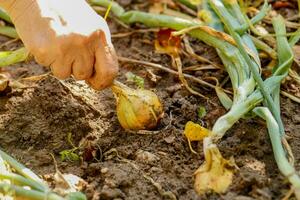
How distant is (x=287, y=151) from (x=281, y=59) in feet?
1.28

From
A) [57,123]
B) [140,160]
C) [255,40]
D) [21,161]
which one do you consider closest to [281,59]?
[255,40]

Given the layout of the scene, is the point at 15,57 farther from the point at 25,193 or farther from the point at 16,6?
the point at 25,193

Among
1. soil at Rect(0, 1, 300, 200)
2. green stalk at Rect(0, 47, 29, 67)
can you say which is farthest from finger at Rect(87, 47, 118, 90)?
green stalk at Rect(0, 47, 29, 67)

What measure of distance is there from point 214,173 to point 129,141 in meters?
0.31

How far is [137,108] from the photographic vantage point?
1.68m

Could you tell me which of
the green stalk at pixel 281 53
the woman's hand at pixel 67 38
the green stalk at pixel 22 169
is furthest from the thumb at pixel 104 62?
the green stalk at pixel 281 53

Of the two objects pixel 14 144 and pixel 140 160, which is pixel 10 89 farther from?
pixel 140 160

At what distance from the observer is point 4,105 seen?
1849mm

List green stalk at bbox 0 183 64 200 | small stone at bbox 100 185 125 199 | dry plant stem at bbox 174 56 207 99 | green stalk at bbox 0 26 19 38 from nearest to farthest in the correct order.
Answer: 1. green stalk at bbox 0 183 64 200
2. small stone at bbox 100 185 125 199
3. dry plant stem at bbox 174 56 207 99
4. green stalk at bbox 0 26 19 38

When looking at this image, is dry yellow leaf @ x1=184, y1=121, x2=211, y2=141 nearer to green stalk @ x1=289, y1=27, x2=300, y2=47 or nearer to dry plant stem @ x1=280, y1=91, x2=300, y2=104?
dry plant stem @ x1=280, y1=91, x2=300, y2=104

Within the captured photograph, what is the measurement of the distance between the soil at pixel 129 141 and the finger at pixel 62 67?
0.22 m

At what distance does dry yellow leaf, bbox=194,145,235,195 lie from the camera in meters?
1.46

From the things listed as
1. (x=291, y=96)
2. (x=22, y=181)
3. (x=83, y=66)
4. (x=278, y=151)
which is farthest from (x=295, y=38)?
(x=22, y=181)

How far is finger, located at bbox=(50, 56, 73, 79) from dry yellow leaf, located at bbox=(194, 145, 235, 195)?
40 centimetres
